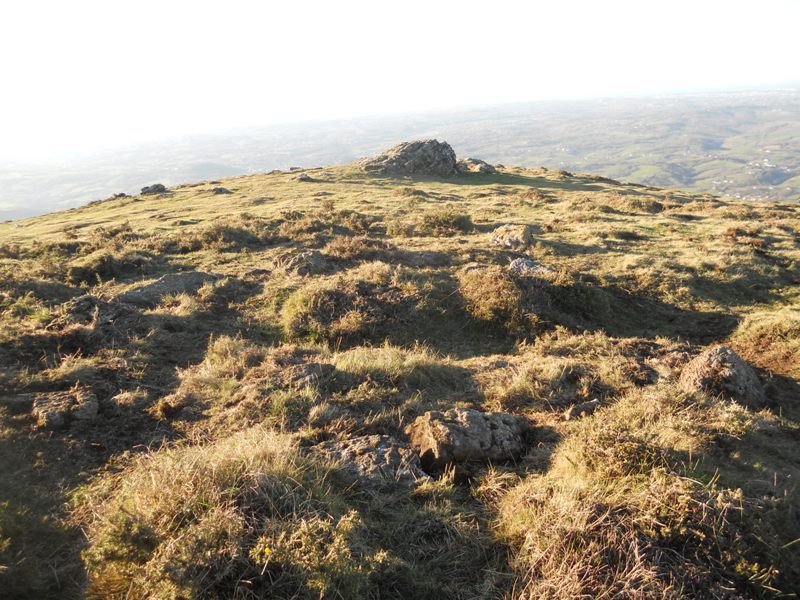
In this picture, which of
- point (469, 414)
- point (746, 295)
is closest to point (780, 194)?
point (746, 295)

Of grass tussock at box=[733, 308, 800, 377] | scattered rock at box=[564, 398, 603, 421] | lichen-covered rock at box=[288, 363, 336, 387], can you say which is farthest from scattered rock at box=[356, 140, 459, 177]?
scattered rock at box=[564, 398, 603, 421]

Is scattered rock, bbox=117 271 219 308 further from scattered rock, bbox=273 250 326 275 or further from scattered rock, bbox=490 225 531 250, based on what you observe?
scattered rock, bbox=490 225 531 250

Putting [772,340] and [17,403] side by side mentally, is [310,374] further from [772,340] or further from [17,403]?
[772,340]

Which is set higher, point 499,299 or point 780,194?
point 499,299

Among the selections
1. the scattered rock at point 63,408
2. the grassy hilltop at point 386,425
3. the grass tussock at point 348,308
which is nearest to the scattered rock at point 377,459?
the grassy hilltop at point 386,425

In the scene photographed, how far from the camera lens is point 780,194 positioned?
168 metres

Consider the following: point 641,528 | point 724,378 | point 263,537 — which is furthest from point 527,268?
point 263,537

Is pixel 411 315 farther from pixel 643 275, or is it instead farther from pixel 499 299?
pixel 643 275

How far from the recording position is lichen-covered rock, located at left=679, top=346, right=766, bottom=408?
7.04 meters

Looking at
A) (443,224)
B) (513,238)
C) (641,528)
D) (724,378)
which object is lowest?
(724,378)

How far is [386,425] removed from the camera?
6074 millimetres

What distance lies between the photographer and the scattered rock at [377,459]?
4.84 m

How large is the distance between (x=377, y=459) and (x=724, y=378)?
6147 millimetres

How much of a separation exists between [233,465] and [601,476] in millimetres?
3660
